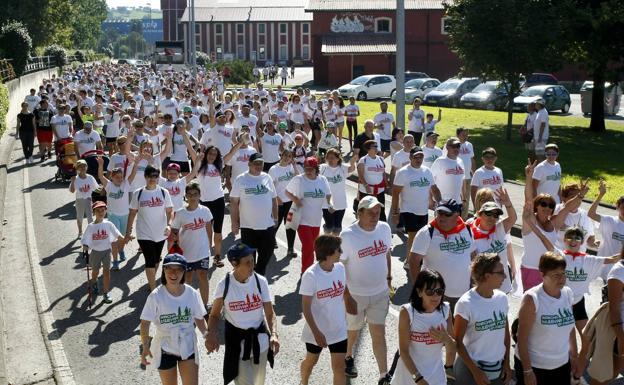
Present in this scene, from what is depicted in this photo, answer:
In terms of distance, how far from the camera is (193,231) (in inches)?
375

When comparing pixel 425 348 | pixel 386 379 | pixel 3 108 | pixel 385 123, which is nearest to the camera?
pixel 425 348

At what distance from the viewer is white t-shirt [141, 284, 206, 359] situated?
663cm

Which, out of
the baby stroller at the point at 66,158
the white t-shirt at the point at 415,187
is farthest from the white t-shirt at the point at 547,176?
the baby stroller at the point at 66,158

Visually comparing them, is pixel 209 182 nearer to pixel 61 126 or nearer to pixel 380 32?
pixel 61 126

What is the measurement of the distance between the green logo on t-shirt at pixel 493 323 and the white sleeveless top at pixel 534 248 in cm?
224

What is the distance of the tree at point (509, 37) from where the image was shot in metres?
24.6

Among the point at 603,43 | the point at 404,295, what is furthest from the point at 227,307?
the point at 603,43

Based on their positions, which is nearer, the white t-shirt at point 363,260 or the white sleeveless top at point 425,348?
the white sleeveless top at point 425,348

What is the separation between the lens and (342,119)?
945 inches

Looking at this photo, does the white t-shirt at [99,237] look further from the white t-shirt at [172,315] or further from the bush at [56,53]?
the bush at [56,53]

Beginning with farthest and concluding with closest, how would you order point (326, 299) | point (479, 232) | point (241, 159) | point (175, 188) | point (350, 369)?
point (241, 159) → point (175, 188) → point (479, 232) → point (350, 369) → point (326, 299)

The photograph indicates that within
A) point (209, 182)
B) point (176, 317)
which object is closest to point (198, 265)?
point (209, 182)

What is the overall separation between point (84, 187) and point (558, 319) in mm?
9493

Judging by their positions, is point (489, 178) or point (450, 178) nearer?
point (489, 178)
